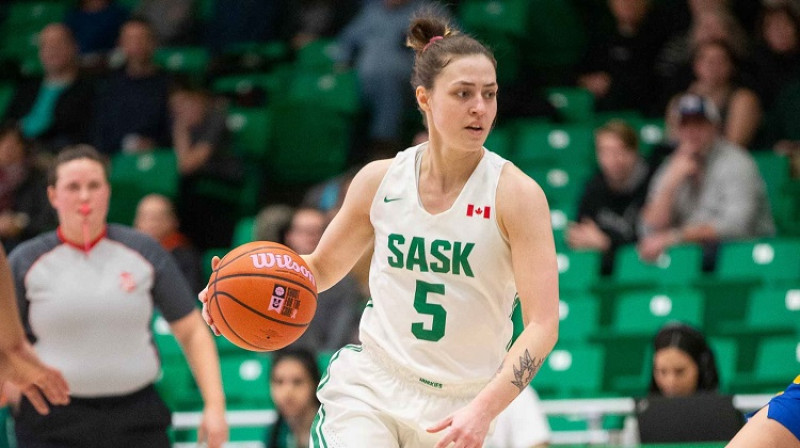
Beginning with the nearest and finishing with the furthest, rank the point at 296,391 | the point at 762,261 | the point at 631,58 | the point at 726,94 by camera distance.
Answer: the point at 296,391
the point at 762,261
the point at 726,94
the point at 631,58

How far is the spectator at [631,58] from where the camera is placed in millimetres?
10211

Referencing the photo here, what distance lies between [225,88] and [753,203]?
5.16 meters

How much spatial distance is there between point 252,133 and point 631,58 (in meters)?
3.15

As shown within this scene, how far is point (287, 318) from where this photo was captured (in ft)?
13.6

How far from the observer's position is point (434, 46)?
13.6ft

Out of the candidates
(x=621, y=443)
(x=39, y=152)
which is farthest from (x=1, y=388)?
(x=39, y=152)

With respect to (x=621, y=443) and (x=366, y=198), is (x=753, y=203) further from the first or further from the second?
(x=366, y=198)

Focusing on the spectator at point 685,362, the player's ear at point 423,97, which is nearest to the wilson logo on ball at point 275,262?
the player's ear at point 423,97

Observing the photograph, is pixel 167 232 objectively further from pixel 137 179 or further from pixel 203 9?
pixel 203 9

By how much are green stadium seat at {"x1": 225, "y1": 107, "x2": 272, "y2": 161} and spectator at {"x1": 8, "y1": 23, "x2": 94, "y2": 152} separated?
1.39 metres

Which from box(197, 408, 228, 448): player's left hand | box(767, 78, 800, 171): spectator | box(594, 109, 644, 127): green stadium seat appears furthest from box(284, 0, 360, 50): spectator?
box(197, 408, 228, 448): player's left hand

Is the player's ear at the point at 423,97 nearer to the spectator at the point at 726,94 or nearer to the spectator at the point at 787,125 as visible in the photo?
the spectator at the point at 726,94

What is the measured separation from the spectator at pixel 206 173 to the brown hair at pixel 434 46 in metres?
5.62

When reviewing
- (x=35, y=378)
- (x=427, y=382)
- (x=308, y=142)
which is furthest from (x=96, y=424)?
(x=308, y=142)
